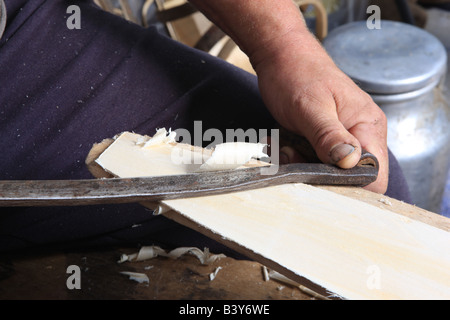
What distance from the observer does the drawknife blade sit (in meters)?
0.58

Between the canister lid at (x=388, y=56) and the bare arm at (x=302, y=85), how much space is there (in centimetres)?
51

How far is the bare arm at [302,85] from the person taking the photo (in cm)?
76

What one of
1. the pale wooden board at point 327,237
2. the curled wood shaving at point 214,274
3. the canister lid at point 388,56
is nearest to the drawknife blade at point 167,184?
the pale wooden board at point 327,237

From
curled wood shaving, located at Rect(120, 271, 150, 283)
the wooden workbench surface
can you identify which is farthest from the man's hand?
curled wood shaving, located at Rect(120, 271, 150, 283)

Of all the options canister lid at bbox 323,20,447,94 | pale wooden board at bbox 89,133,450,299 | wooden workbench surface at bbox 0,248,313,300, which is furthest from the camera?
canister lid at bbox 323,20,447,94

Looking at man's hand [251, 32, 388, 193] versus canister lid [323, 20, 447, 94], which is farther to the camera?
canister lid [323, 20, 447, 94]

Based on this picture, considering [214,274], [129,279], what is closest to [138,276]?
[129,279]

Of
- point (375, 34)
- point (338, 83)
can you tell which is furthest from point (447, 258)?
point (375, 34)

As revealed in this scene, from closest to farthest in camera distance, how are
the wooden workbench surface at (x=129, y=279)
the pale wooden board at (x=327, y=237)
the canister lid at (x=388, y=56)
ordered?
the pale wooden board at (x=327, y=237) < the wooden workbench surface at (x=129, y=279) < the canister lid at (x=388, y=56)

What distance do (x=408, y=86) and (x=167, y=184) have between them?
3.24ft

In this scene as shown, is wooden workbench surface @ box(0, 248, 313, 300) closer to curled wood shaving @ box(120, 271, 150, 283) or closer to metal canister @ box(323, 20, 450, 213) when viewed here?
curled wood shaving @ box(120, 271, 150, 283)

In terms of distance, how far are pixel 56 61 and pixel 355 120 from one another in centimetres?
57

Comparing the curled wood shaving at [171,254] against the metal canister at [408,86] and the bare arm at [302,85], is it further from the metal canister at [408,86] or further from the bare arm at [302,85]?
the metal canister at [408,86]

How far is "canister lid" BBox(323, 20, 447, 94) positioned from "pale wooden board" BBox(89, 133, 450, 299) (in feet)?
2.58
